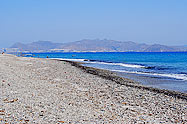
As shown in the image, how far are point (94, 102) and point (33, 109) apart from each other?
3209 millimetres

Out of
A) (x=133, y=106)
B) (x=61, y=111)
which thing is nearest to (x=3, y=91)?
(x=61, y=111)

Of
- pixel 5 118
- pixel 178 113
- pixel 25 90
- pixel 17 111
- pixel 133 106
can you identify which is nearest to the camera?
pixel 5 118

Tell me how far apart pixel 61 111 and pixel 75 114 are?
0.59 m

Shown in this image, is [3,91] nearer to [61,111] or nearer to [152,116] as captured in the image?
[61,111]

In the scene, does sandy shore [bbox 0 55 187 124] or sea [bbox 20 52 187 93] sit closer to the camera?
sandy shore [bbox 0 55 187 124]

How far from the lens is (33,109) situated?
883 cm

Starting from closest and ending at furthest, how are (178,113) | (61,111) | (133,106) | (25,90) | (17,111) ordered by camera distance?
(17,111) < (61,111) < (178,113) < (133,106) < (25,90)

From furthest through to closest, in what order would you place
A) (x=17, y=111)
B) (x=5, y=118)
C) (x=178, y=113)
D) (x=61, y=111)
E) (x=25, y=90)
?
(x=25, y=90), (x=178, y=113), (x=61, y=111), (x=17, y=111), (x=5, y=118)

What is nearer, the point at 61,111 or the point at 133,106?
the point at 61,111

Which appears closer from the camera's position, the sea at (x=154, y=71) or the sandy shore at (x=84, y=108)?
the sandy shore at (x=84, y=108)

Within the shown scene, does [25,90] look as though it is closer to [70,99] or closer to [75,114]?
[70,99]

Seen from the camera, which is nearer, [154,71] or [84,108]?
[84,108]

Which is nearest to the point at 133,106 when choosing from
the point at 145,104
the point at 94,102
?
the point at 145,104

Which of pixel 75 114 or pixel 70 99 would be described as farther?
pixel 70 99
